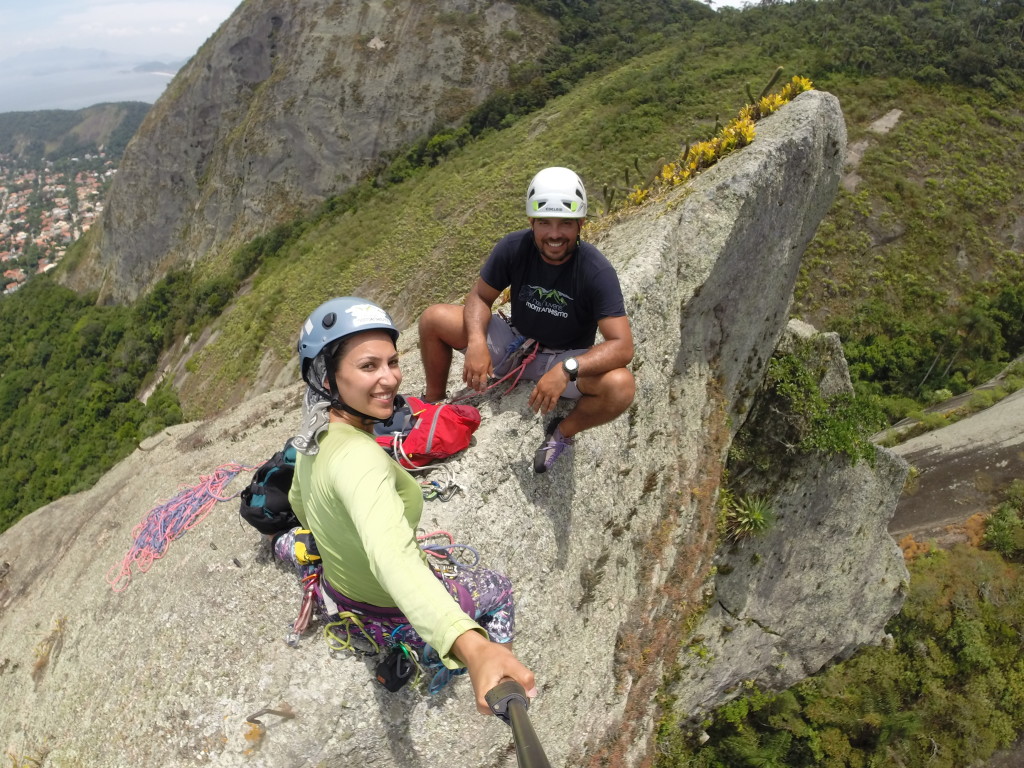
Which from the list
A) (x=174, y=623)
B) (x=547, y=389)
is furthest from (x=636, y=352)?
(x=174, y=623)

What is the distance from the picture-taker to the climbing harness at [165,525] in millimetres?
6539

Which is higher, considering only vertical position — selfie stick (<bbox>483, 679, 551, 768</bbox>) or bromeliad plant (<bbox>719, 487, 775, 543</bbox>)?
selfie stick (<bbox>483, 679, 551, 768</bbox>)

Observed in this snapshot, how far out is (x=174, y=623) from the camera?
5445 mm

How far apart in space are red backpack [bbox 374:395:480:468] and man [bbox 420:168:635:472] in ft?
1.28

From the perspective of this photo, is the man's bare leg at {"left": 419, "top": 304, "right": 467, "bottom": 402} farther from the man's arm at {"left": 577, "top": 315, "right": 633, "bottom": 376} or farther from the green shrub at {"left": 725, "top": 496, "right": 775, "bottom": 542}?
the green shrub at {"left": 725, "top": 496, "right": 775, "bottom": 542}

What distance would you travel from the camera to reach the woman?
2.22 metres

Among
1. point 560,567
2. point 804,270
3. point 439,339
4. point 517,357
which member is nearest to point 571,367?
point 517,357

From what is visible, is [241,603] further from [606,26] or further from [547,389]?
[606,26]

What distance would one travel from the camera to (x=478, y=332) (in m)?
5.50

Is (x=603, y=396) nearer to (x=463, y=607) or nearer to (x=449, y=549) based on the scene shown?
(x=449, y=549)

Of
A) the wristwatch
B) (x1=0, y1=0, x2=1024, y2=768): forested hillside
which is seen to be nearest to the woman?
the wristwatch

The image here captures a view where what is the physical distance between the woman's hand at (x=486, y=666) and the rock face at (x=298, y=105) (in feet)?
182

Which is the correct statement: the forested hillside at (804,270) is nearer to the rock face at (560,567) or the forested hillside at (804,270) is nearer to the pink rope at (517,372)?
the rock face at (560,567)

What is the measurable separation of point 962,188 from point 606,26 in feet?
135
